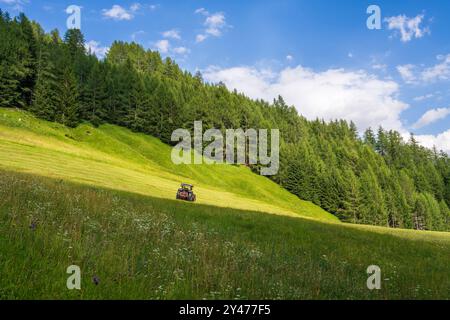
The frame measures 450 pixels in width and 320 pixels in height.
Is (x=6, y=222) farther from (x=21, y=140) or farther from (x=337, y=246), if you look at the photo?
(x=21, y=140)

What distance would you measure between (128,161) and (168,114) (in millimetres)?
40148

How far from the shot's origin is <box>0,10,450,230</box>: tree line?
85.2 metres

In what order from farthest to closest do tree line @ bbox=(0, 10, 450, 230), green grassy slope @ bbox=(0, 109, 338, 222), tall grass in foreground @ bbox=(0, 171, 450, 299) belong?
tree line @ bbox=(0, 10, 450, 230) → green grassy slope @ bbox=(0, 109, 338, 222) → tall grass in foreground @ bbox=(0, 171, 450, 299)

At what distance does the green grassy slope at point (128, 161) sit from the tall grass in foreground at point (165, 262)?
101ft

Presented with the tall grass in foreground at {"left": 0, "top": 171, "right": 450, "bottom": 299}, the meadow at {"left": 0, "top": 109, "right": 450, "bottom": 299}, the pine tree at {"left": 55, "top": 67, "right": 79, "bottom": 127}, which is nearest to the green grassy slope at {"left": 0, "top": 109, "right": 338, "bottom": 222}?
the pine tree at {"left": 55, "top": 67, "right": 79, "bottom": 127}

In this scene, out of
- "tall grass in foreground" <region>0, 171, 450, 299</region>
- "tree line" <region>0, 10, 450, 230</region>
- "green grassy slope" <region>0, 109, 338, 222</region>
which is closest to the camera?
"tall grass in foreground" <region>0, 171, 450, 299</region>

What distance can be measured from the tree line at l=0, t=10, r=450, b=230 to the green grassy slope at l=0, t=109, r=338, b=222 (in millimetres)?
6095

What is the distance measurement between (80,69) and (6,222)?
110m

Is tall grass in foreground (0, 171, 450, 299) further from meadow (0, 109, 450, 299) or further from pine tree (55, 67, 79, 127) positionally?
pine tree (55, 67, 79, 127)

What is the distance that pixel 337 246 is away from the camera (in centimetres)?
1556

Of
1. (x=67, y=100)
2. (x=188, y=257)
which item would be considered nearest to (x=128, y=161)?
(x=67, y=100)

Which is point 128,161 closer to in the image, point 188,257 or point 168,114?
point 168,114

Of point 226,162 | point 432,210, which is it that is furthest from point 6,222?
point 432,210

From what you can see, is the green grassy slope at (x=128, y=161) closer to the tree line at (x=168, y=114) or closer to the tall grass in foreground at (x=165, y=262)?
the tree line at (x=168, y=114)
